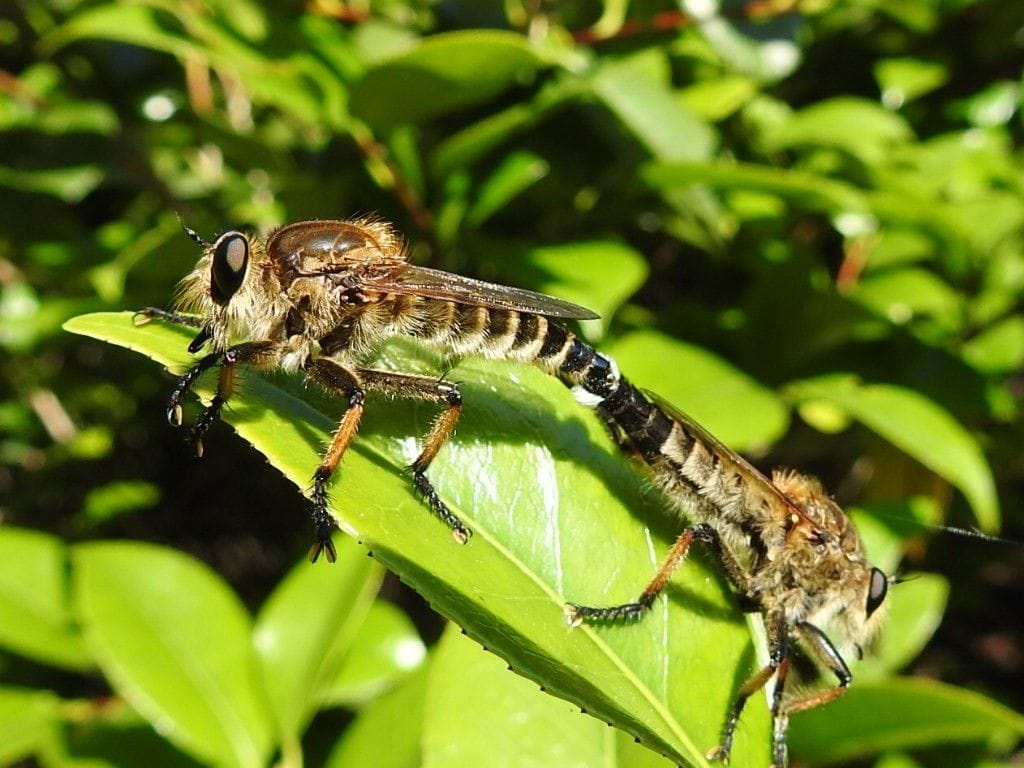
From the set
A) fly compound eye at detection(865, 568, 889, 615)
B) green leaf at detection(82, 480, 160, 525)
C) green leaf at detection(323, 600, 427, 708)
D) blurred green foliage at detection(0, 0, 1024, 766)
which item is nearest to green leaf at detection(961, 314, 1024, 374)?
blurred green foliage at detection(0, 0, 1024, 766)

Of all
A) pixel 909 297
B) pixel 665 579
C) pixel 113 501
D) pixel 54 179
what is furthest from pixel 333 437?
pixel 113 501

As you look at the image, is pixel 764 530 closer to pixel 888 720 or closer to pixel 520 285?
pixel 888 720

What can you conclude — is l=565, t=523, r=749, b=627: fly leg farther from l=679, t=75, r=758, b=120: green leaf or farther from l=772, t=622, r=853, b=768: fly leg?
l=679, t=75, r=758, b=120: green leaf

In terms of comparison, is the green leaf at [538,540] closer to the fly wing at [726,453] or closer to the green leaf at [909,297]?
the fly wing at [726,453]

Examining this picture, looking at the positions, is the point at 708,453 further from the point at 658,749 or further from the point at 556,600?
the point at 658,749

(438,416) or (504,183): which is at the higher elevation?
(504,183)

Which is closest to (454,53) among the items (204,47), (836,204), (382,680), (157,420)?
(204,47)
